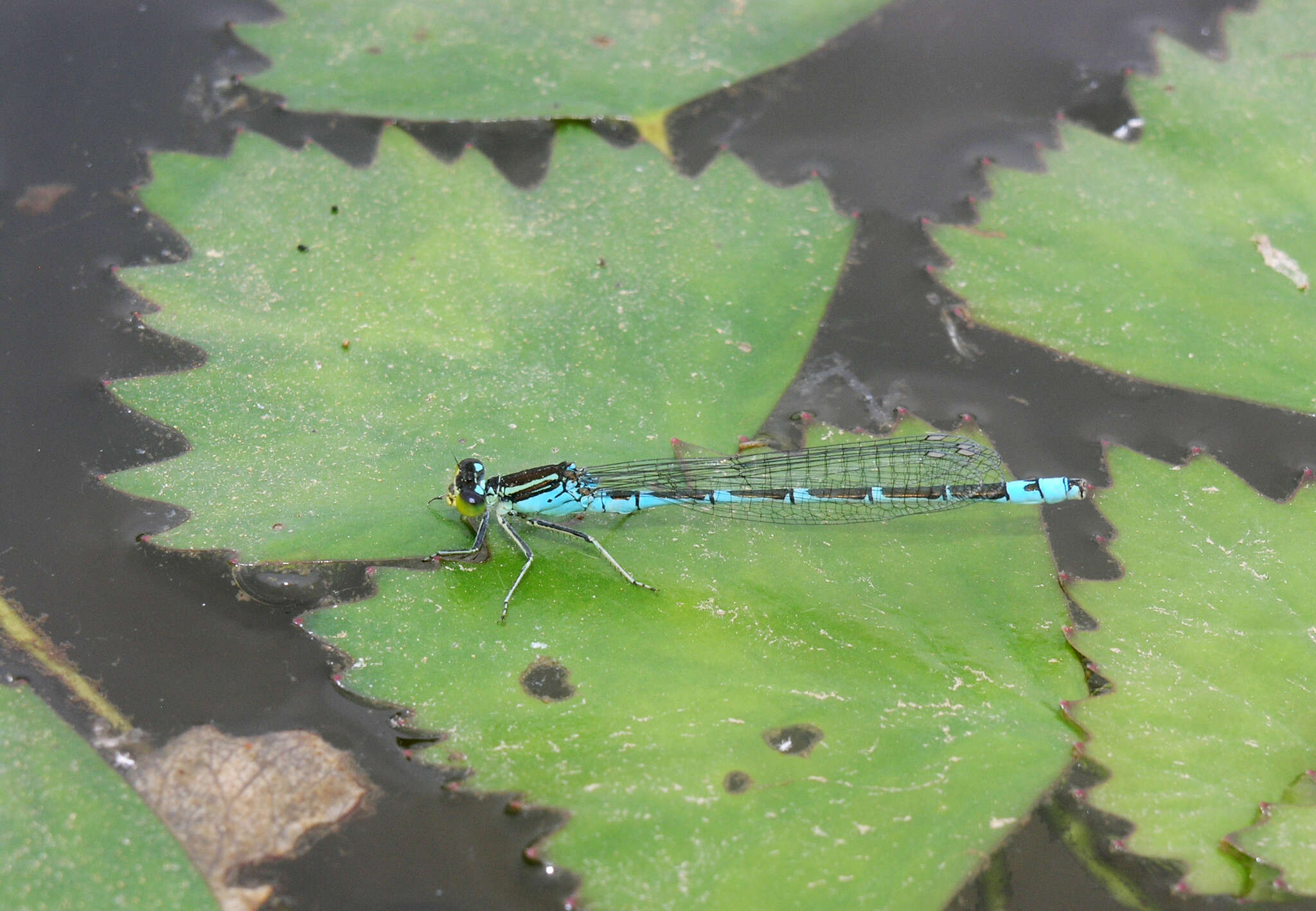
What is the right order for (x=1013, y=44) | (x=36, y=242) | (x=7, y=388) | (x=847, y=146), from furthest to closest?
(x=1013, y=44), (x=847, y=146), (x=36, y=242), (x=7, y=388)

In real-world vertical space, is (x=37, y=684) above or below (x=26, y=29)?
below

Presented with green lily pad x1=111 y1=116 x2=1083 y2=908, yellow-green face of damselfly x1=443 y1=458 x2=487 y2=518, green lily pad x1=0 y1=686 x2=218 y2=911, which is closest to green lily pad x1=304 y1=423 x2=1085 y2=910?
green lily pad x1=111 y1=116 x2=1083 y2=908

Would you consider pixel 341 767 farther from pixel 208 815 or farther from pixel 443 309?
pixel 443 309

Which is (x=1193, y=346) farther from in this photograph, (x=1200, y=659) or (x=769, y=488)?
(x=769, y=488)

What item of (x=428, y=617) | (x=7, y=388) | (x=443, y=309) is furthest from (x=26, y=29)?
(x=428, y=617)

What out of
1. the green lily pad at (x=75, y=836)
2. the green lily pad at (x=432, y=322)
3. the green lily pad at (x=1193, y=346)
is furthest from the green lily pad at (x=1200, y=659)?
the green lily pad at (x=75, y=836)

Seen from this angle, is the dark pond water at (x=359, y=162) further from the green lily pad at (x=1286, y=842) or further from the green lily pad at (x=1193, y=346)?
the green lily pad at (x=1286, y=842)

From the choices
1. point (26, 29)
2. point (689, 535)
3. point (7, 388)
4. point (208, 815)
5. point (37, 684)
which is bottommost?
point (208, 815)

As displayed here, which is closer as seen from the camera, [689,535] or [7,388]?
[689,535]
